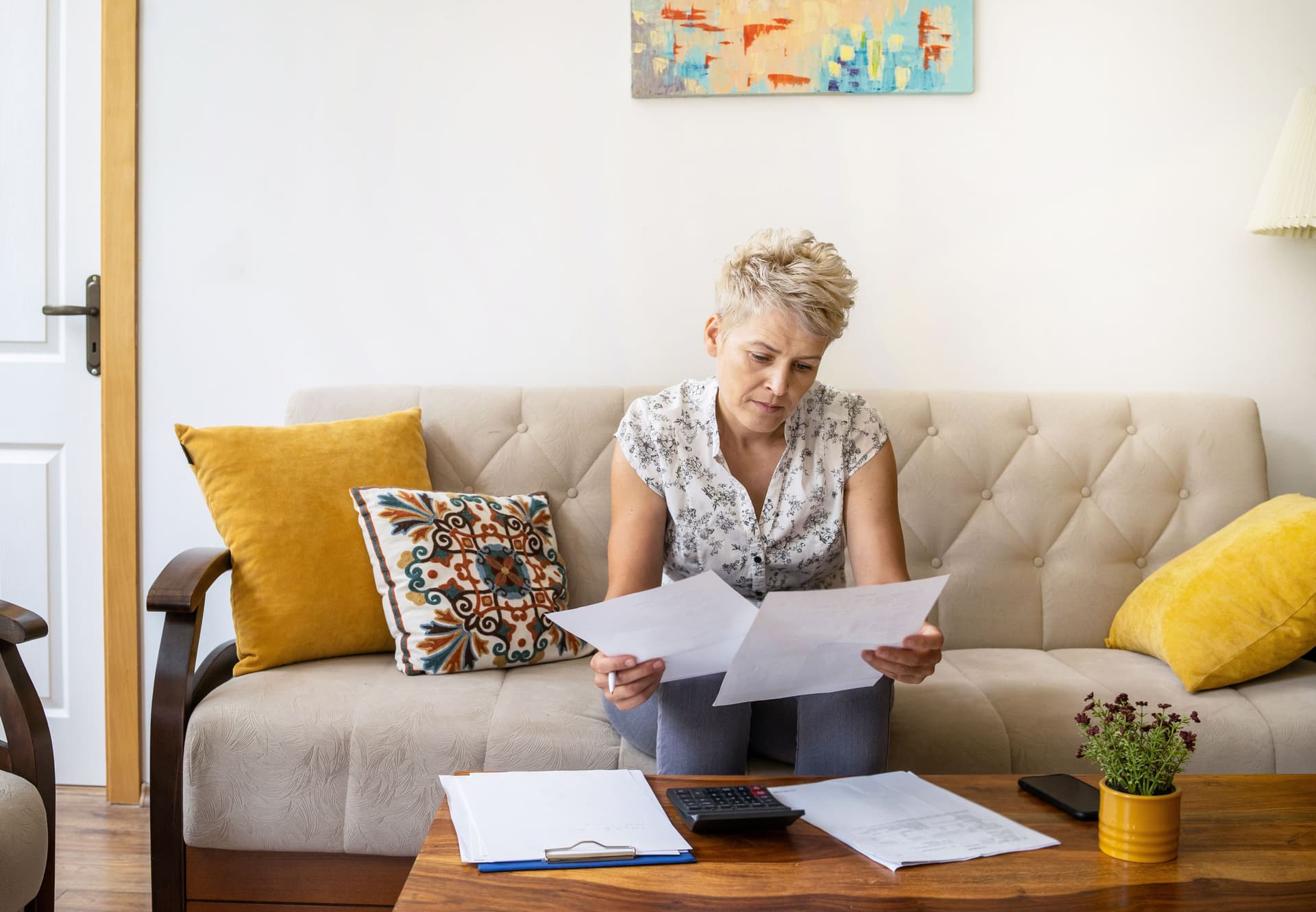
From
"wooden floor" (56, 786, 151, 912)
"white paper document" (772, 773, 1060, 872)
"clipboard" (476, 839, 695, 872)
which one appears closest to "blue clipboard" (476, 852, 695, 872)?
"clipboard" (476, 839, 695, 872)

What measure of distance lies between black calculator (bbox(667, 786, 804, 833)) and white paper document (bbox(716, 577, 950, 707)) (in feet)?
0.39

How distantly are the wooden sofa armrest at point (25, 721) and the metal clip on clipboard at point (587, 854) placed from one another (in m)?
0.89

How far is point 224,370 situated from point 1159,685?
2.01 meters

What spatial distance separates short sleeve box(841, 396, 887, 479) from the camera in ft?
5.19

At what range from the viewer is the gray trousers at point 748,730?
1379 millimetres

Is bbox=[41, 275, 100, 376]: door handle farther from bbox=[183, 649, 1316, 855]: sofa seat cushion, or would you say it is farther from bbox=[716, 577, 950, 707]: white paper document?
bbox=[716, 577, 950, 707]: white paper document

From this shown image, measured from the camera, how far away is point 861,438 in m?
1.60

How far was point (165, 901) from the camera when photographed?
1.54m

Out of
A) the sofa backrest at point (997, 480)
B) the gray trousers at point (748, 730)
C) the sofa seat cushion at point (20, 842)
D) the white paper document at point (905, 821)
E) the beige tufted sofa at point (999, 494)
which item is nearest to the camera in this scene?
the white paper document at point (905, 821)

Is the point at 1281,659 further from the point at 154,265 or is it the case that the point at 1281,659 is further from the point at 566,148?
the point at 154,265

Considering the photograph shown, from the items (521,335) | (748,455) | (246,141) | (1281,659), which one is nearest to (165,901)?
(748,455)

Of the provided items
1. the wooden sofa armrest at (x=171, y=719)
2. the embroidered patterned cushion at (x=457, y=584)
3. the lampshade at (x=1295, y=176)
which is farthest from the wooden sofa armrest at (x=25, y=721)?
the lampshade at (x=1295, y=176)

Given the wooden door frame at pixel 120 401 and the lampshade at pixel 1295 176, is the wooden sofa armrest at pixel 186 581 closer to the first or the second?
the wooden door frame at pixel 120 401

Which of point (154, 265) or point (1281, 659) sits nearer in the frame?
point (1281, 659)
